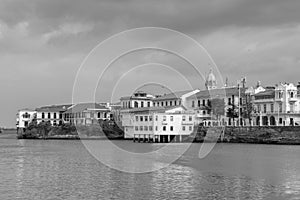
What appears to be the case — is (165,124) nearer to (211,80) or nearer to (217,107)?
(217,107)

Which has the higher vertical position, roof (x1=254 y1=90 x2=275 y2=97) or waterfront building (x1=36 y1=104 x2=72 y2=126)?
roof (x1=254 y1=90 x2=275 y2=97)

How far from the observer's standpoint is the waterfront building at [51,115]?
141 metres

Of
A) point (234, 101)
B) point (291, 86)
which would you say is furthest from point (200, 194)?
point (234, 101)

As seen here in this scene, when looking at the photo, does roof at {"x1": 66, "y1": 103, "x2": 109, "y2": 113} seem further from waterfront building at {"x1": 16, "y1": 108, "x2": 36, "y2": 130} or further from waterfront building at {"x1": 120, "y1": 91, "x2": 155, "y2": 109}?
waterfront building at {"x1": 120, "y1": 91, "x2": 155, "y2": 109}

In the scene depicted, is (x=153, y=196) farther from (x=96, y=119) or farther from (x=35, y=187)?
(x=96, y=119)

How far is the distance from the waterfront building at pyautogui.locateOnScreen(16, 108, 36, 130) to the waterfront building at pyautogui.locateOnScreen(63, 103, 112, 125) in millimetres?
13673

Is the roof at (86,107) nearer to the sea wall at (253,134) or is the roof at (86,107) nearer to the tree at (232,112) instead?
the tree at (232,112)

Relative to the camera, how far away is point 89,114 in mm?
127938

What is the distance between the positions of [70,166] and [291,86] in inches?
2274

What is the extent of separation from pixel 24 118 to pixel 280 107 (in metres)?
80.7

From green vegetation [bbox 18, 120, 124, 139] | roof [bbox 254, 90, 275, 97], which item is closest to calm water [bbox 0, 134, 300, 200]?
roof [bbox 254, 90, 275, 97]

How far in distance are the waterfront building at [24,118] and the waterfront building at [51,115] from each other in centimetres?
200

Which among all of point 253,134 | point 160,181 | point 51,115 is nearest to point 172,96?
point 253,134

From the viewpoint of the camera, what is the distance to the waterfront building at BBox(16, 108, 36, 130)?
142500 mm
